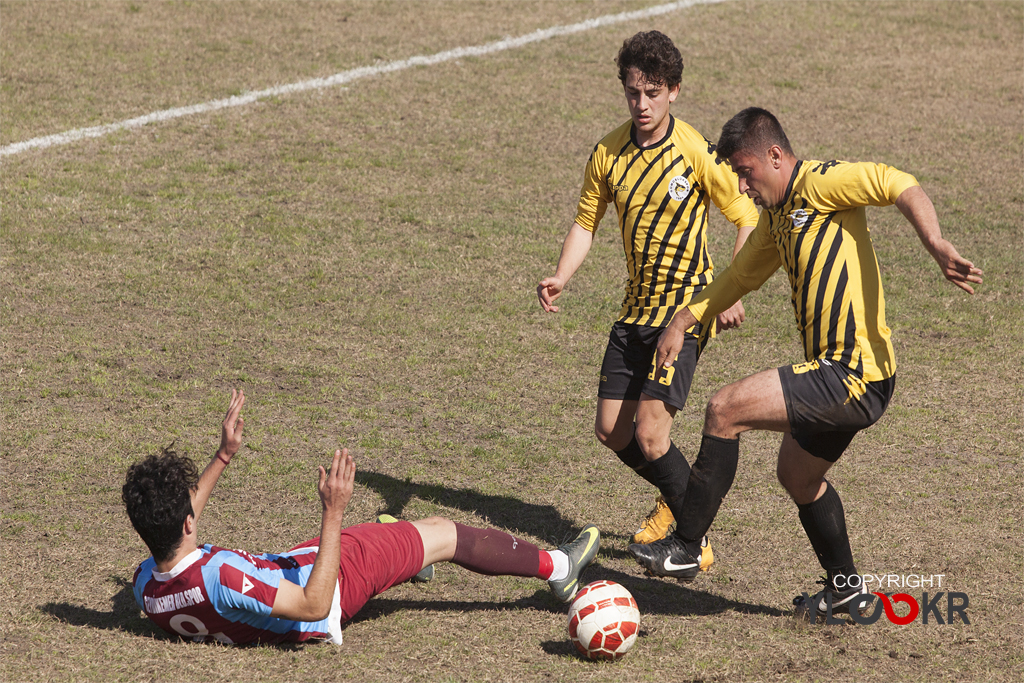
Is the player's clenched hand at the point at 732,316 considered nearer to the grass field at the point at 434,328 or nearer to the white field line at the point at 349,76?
the grass field at the point at 434,328

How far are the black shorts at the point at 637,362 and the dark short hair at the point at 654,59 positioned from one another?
1.43 m

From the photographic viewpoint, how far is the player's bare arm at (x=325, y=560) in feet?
14.5

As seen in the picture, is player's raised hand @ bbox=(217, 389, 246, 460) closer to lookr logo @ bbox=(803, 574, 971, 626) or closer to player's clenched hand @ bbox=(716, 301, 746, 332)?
player's clenched hand @ bbox=(716, 301, 746, 332)

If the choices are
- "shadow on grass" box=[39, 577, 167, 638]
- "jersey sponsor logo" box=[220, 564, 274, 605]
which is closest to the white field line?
"shadow on grass" box=[39, 577, 167, 638]

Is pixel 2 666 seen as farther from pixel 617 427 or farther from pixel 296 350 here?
pixel 296 350

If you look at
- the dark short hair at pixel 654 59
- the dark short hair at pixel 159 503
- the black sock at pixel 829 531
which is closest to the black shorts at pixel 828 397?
the black sock at pixel 829 531

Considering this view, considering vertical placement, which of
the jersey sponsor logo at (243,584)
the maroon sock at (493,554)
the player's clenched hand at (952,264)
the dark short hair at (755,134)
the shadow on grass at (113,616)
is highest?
the dark short hair at (755,134)

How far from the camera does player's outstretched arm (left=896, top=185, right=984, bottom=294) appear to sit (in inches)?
172

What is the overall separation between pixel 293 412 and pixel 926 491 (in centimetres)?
459

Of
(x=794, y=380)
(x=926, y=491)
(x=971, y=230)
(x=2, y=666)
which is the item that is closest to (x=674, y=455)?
(x=794, y=380)

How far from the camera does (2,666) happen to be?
473 cm

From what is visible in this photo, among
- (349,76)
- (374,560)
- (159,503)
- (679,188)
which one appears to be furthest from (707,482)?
(349,76)

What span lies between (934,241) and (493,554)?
8.52 feet

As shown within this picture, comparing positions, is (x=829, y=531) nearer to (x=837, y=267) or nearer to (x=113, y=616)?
(x=837, y=267)
